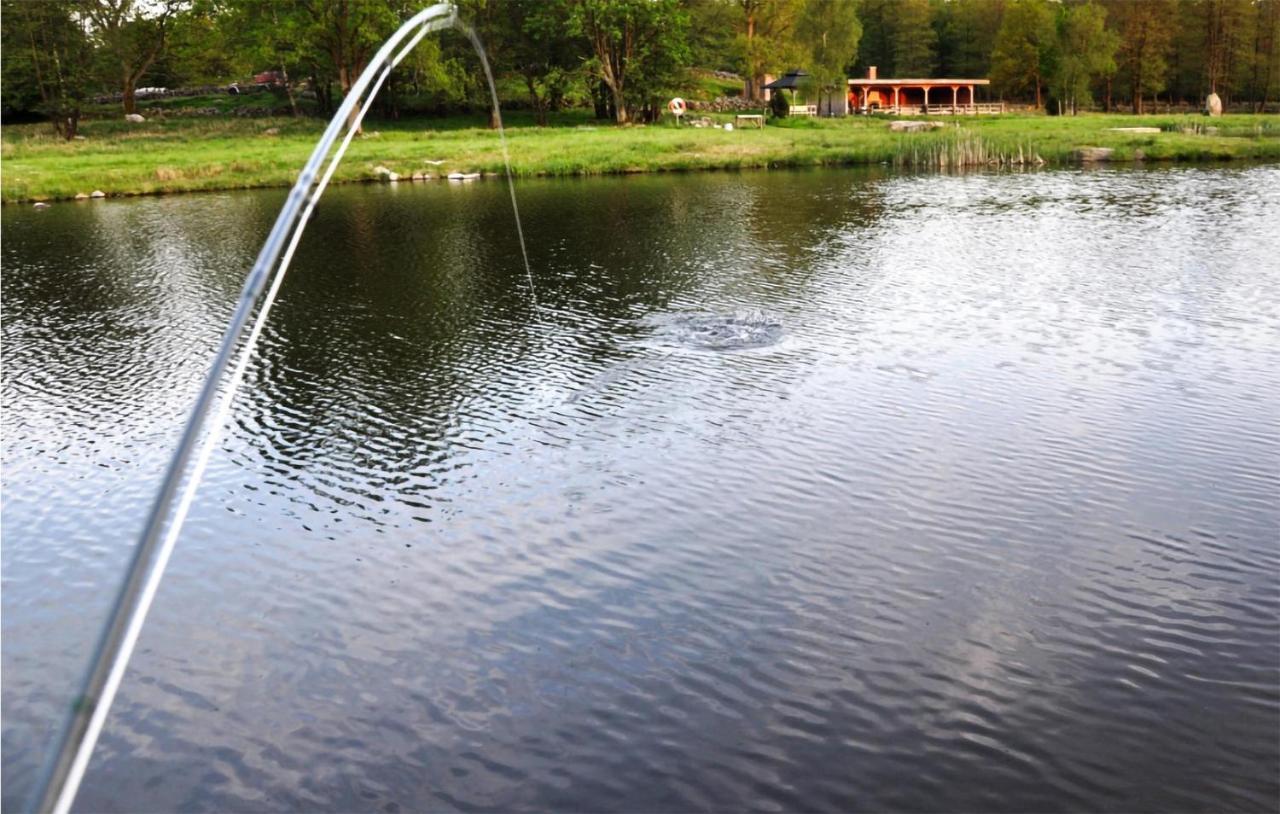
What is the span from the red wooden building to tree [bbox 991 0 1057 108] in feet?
9.66

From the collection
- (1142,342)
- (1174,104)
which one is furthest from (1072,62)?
(1142,342)

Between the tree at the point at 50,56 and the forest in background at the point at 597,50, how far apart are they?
15 centimetres

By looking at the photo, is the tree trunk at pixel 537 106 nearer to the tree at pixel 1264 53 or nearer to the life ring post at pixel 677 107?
the life ring post at pixel 677 107

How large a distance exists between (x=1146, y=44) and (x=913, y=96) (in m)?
21.6

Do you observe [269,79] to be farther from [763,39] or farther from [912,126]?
[912,126]

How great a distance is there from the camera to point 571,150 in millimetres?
64312

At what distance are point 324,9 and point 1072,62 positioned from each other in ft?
209

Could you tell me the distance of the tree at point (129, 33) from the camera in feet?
287

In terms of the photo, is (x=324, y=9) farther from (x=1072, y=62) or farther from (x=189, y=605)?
(x=189, y=605)

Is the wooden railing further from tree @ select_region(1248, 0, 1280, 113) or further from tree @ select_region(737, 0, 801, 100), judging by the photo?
tree @ select_region(1248, 0, 1280, 113)

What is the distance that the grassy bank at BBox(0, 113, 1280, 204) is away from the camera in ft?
193

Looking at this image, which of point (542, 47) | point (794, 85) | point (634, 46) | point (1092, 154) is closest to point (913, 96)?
point (794, 85)

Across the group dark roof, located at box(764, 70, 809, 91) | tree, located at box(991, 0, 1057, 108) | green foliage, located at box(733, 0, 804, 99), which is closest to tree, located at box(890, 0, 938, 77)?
tree, located at box(991, 0, 1057, 108)

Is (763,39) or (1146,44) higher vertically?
(763,39)
